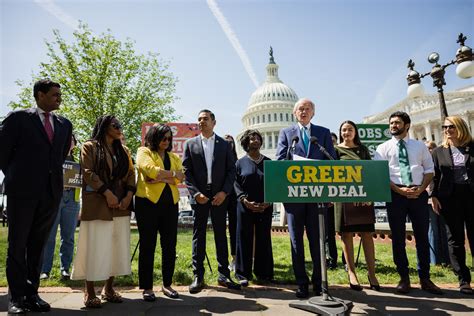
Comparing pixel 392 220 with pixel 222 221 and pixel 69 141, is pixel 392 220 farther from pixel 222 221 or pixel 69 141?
pixel 69 141

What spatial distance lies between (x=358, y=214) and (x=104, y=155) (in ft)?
10.2

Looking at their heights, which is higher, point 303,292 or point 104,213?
point 104,213

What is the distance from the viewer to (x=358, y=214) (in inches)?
159

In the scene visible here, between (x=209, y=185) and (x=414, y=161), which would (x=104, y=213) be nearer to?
(x=209, y=185)

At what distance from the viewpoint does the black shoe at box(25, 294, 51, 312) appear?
9.92 ft

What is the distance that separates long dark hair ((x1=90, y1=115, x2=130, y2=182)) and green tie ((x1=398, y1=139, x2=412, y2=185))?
3438 millimetres

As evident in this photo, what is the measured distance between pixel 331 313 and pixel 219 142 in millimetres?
2476

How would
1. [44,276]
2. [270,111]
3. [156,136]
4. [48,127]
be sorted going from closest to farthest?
[48,127]
[156,136]
[44,276]
[270,111]

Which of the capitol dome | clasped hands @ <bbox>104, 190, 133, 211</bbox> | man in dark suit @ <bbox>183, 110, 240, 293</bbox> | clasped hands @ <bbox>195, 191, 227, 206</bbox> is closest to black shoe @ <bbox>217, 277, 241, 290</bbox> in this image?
man in dark suit @ <bbox>183, 110, 240, 293</bbox>

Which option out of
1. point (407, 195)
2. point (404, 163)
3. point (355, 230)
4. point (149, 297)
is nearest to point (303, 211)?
point (355, 230)

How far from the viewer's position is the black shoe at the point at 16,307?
288 cm

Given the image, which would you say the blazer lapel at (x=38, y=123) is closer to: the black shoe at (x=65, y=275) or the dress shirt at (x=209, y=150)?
the dress shirt at (x=209, y=150)

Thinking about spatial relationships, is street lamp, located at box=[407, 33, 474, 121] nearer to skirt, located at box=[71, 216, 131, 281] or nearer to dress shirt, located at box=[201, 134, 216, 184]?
dress shirt, located at box=[201, 134, 216, 184]

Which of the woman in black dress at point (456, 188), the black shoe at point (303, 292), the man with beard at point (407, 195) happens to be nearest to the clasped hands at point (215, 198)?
the black shoe at point (303, 292)
